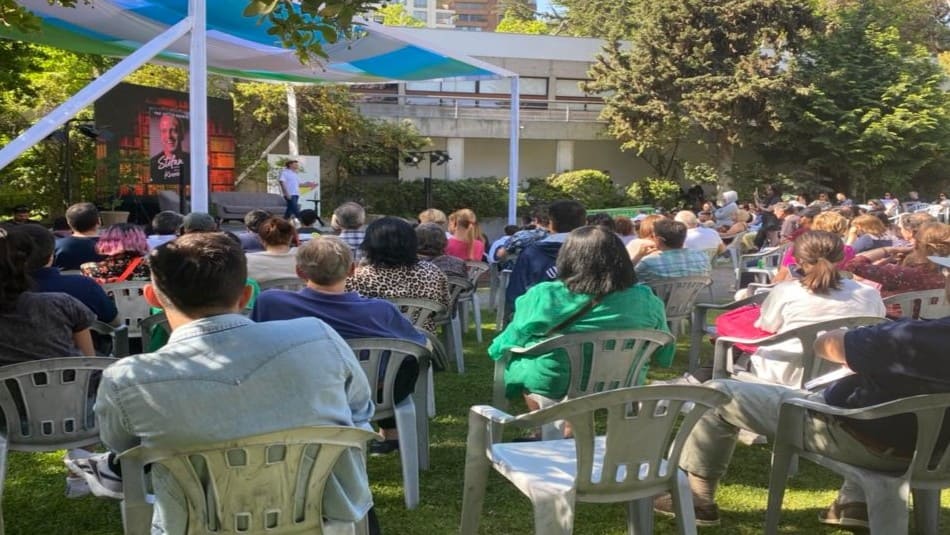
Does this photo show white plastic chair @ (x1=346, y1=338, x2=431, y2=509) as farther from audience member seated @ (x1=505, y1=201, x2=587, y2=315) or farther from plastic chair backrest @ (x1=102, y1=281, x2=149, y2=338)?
plastic chair backrest @ (x1=102, y1=281, x2=149, y2=338)

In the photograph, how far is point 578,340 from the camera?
125 inches

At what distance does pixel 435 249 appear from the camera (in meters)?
5.55

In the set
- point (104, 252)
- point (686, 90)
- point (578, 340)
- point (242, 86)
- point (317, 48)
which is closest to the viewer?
point (578, 340)

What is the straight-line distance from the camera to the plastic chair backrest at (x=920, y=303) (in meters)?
4.40

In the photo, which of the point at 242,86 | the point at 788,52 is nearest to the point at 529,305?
the point at 242,86

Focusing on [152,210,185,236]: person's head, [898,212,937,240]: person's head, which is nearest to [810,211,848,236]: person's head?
[898,212,937,240]: person's head

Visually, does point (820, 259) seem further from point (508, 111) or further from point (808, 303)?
point (508, 111)

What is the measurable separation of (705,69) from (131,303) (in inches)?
893

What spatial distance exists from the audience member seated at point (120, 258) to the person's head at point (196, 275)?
2878mm

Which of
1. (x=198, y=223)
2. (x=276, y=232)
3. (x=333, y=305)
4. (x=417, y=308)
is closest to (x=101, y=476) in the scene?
(x=333, y=305)

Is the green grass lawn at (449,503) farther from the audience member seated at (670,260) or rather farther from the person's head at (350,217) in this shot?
the person's head at (350,217)

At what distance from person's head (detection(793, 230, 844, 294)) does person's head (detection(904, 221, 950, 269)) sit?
131cm

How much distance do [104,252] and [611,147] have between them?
2574 cm

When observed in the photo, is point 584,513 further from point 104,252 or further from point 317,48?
point 104,252
